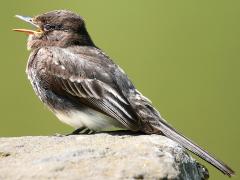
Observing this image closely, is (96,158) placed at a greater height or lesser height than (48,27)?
lesser

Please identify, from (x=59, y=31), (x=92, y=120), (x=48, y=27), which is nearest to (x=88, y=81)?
(x=92, y=120)

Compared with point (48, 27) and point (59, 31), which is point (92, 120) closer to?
point (59, 31)

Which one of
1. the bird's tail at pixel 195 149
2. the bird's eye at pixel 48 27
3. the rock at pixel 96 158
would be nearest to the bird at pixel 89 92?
the bird's tail at pixel 195 149

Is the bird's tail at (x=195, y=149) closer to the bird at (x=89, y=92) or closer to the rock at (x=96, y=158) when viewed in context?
the bird at (x=89, y=92)

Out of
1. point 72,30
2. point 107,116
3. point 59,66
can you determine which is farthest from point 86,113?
point 72,30

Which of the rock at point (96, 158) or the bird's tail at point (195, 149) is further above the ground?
the rock at point (96, 158)

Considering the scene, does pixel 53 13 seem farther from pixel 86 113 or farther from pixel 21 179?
pixel 21 179
